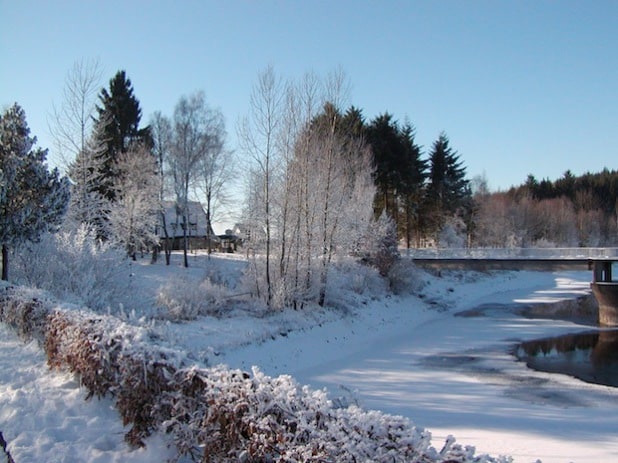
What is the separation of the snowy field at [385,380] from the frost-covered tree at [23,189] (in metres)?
4.48

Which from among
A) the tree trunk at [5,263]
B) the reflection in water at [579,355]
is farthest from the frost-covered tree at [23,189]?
the reflection in water at [579,355]

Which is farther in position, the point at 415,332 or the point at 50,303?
the point at 415,332

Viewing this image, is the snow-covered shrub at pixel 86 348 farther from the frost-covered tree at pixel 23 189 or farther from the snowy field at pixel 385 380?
the frost-covered tree at pixel 23 189

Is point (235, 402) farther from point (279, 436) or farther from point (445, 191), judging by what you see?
point (445, 191)

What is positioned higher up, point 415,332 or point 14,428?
point 14,428

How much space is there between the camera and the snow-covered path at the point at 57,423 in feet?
19.1

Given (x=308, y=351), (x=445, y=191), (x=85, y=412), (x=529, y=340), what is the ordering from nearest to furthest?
(x=85, y=412) < (x=308, y=351) < (x=529, y=340) < (x=445, y=191)

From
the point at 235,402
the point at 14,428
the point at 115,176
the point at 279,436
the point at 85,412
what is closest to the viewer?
the point at 279,436

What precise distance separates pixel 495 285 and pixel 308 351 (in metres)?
32.7

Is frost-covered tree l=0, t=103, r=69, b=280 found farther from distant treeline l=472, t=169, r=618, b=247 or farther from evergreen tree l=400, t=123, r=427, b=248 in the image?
distant treeline l=472, t=169, r=618, b=247

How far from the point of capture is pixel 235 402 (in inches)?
182

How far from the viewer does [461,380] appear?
602 inches

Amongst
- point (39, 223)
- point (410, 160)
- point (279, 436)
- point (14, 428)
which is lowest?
point (14, 428)

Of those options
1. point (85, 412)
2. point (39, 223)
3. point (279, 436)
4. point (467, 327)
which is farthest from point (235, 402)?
point (467, 327)
